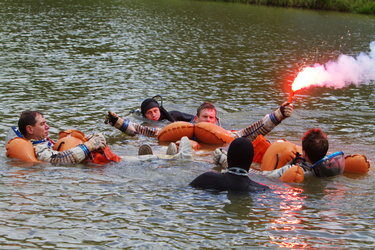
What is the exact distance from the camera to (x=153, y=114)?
15.1 m

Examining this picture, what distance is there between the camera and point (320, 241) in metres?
7.54

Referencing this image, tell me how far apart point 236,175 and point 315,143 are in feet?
5.66

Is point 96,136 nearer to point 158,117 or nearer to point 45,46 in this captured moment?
point 158,117

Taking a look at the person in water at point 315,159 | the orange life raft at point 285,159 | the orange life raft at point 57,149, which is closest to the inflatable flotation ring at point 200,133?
the orange life raft at point 285,159

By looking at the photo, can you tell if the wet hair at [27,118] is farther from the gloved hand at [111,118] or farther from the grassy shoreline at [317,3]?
the grassy shoreline at [317,3]

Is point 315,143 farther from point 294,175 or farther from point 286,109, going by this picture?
point 286,109

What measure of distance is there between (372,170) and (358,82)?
450 inches

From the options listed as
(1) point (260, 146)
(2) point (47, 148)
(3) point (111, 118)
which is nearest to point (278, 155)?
(1) point (260, 146)

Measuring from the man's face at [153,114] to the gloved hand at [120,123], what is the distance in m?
1.55

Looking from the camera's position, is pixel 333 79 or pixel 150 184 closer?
pixel 150 184

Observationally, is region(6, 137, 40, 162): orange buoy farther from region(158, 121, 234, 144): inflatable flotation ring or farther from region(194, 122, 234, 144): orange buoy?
region(194, 122, 234, 144): orange buoy

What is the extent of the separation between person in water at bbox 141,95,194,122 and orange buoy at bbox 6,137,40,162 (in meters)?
Result: 4.68

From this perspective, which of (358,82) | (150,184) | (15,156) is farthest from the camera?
(358,82)

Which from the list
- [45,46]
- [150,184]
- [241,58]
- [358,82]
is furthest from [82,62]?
[150,184]
